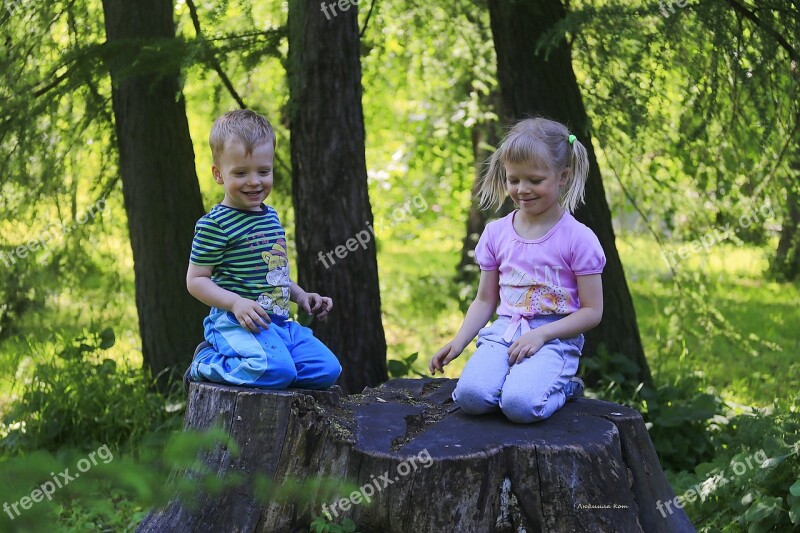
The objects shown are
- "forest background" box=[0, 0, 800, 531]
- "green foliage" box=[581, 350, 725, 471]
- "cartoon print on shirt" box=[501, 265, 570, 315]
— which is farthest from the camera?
"green foliage" box=[581, 350, 725, 471]

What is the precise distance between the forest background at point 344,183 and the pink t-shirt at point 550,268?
1.34 metres

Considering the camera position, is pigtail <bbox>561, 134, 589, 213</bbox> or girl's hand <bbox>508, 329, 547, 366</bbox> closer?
girl's hand <bbox>508, 329, 547, 366</bbox>

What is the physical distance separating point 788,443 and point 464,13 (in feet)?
14.9

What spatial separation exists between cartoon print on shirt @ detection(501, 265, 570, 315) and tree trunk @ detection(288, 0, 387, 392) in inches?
65.8

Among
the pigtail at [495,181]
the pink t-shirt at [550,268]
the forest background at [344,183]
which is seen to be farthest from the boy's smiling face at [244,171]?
the forest background at [344,183]

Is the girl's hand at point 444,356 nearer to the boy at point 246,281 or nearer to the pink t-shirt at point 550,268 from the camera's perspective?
the pink t-shirt at point 550,268

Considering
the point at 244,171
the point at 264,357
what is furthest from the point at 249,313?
the point at 244,171

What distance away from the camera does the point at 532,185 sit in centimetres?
335

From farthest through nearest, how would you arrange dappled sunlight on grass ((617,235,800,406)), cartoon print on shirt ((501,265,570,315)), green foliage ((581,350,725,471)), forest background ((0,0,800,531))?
1. dappled sunlight on grass ((617,235,800,406))
2. green foliage ((581,350,725,471))
3. forest background ((0,0,800,531))
4. cartoon print on shirt ((501,265,570,315))

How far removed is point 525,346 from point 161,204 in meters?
3.35

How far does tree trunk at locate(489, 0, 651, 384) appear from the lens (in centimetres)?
535

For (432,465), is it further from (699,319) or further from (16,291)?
(16,291)

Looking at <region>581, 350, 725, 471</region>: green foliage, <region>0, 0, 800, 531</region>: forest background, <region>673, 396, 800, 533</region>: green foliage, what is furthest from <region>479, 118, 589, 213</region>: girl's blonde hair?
<region>581, 350, 725, 471</region>: green foliage

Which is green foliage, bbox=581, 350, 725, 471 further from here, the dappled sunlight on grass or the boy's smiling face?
the boy's smiling face
